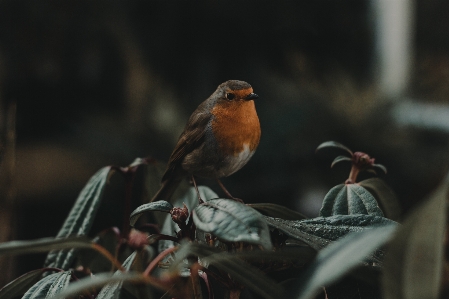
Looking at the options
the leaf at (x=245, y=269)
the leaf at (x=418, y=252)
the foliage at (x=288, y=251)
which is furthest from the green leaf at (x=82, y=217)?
the leaf at (x=418, y=252)

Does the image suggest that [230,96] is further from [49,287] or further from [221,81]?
[221,81]

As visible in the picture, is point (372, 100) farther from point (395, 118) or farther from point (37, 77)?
point (37, 77)

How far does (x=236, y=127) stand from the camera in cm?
81

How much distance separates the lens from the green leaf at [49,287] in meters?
0.43

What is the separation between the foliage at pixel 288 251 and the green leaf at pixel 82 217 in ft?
0.07

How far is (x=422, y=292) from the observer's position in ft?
0.79

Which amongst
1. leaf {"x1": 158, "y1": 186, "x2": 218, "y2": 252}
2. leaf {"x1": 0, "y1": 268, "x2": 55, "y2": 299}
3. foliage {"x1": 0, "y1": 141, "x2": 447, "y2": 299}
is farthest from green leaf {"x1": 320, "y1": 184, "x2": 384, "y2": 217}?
leaf {"x1": 0, "y1": 268, "x2": 55, "y2": 299}

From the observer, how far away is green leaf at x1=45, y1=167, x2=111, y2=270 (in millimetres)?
633

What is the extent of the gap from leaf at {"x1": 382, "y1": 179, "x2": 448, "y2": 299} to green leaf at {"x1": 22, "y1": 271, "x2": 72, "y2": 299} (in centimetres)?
28

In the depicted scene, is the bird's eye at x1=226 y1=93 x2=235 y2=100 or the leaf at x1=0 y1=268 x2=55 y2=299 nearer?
the leaf at x1=0 y1=268 x2=55 y2=299

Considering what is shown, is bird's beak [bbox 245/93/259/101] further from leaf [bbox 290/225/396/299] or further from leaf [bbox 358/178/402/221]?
leaf [bbox 290/225/396/299]

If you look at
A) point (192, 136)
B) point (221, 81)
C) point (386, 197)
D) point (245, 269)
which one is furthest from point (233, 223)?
point (221, 81)

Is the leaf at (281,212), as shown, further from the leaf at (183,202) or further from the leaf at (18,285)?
the leaf at (18,285)

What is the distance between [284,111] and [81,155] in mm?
952
